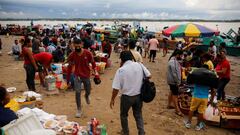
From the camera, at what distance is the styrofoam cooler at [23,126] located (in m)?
3.55

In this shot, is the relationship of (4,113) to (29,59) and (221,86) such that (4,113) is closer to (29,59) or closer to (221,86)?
(29,59)

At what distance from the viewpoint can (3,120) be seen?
362 centimetres

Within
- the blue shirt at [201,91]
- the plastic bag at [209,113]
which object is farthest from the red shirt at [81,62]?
the plastic bag at [209,113]

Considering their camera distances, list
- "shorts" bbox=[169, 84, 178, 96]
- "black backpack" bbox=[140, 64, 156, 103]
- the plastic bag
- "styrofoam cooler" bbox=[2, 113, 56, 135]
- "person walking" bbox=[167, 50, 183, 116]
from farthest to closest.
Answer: "shorts" bbox=[169, 84, 178, 96] → "person walking" bbox=[167, 50, 183, 116] → the plastic bag → "black backpack" bbox=[140, 64, 156, 103] → "styrofoam cooler" bbox=[2, 113, 56, 135]

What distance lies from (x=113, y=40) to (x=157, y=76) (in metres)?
16.3

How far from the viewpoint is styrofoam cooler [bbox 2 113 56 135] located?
11.6 feet

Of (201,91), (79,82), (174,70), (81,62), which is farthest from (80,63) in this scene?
(201,91)

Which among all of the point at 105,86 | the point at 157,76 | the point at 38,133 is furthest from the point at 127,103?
the point at 157,76

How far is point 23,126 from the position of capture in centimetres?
378

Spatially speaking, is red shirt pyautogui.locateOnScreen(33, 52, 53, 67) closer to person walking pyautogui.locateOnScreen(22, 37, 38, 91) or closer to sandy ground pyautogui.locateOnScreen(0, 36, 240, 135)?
person walking pyautogui.locateOnScreen(22, 37, 38, 91)

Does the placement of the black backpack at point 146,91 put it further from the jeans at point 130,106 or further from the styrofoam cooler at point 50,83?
the styrofoam cooler at point 50,83

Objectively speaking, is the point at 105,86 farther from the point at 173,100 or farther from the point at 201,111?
the point at 201,111

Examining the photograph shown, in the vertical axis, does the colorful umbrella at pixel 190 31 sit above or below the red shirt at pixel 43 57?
above

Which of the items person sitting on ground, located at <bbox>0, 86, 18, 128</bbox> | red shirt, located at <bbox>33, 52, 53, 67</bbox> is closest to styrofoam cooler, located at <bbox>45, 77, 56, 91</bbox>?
red shirt, located at <bbox>33, 52, 53, 67</bbox>
